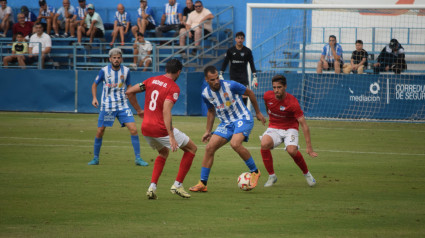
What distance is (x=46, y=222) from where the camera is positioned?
7004 mm

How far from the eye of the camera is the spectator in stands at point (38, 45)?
84.1 feet

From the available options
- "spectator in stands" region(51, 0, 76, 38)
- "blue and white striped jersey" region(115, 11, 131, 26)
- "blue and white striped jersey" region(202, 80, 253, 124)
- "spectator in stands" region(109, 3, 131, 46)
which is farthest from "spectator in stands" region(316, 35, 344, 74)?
"blue and white striped jersey" region(202, 80, 253, 124)

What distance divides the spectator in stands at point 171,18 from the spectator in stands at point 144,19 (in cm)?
51

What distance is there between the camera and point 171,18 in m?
26.0

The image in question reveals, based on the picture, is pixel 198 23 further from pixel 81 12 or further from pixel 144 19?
pixel 81 12

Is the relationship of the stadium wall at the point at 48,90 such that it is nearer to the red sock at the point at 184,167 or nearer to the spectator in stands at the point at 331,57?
the spectator in stands at the point at 331,57

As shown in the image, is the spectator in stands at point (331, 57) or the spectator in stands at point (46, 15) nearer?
the spectator in stands at point (331, 57)

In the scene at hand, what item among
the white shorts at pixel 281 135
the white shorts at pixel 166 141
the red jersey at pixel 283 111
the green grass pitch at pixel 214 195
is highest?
the red jersey at pixel 283 111

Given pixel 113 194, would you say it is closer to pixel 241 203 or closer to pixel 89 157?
pixel 241 203

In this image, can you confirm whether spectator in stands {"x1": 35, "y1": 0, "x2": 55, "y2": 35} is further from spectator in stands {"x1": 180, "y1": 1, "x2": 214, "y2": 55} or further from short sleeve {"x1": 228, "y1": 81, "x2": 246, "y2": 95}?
short sleeve {"x1": 228, "y1": 81, "x2": 246, "y2": 95}

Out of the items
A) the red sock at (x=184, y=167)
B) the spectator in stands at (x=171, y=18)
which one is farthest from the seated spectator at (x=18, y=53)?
the red sock at (x=184, y=167)

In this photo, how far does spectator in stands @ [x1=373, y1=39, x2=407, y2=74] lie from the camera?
2089 cm

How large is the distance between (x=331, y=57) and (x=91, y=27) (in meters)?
10.1

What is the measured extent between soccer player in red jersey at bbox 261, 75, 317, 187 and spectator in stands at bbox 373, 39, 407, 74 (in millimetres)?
11995
